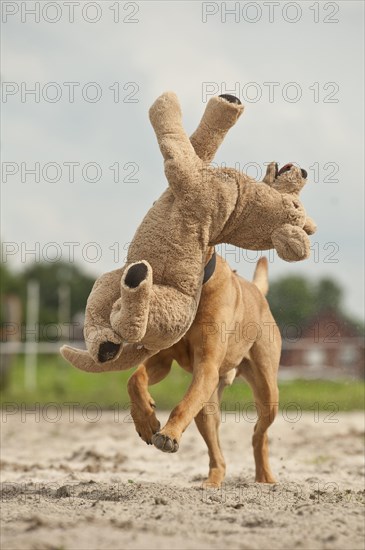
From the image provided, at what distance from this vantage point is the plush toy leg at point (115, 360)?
5.65m

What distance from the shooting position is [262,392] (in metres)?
7.38

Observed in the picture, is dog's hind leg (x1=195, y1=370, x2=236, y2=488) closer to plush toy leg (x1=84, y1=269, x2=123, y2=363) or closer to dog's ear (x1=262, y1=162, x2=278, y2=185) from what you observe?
plush toy leg (x1=84, y1=269, x2=123, y2=363)

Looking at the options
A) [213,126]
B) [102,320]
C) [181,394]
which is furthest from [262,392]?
[181,394]

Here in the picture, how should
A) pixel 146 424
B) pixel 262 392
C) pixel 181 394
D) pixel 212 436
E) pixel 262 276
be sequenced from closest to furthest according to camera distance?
pixel 146 424 < pixel 212 436 < pixel 262 392 < pixel 262 276 < pixel 181 394

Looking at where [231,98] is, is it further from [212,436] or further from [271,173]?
[212,436]

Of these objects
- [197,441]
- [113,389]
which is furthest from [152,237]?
[113,389]

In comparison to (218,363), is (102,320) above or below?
above

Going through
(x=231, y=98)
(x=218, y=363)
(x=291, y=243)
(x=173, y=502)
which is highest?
(x=231, y=98)

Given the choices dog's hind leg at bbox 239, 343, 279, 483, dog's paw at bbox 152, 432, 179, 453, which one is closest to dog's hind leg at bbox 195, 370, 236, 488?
dog's hind leg at bbox 239, 343, 279, 483

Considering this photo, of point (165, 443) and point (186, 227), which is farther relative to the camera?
point (186, 227)

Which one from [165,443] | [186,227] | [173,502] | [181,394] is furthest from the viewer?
[181,394]

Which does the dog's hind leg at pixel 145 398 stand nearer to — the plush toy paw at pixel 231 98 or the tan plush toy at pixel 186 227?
the tan plush toy at pixel 186 227

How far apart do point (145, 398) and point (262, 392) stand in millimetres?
1445

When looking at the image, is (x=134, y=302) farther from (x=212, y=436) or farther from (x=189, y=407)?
(x=212, y=436)
